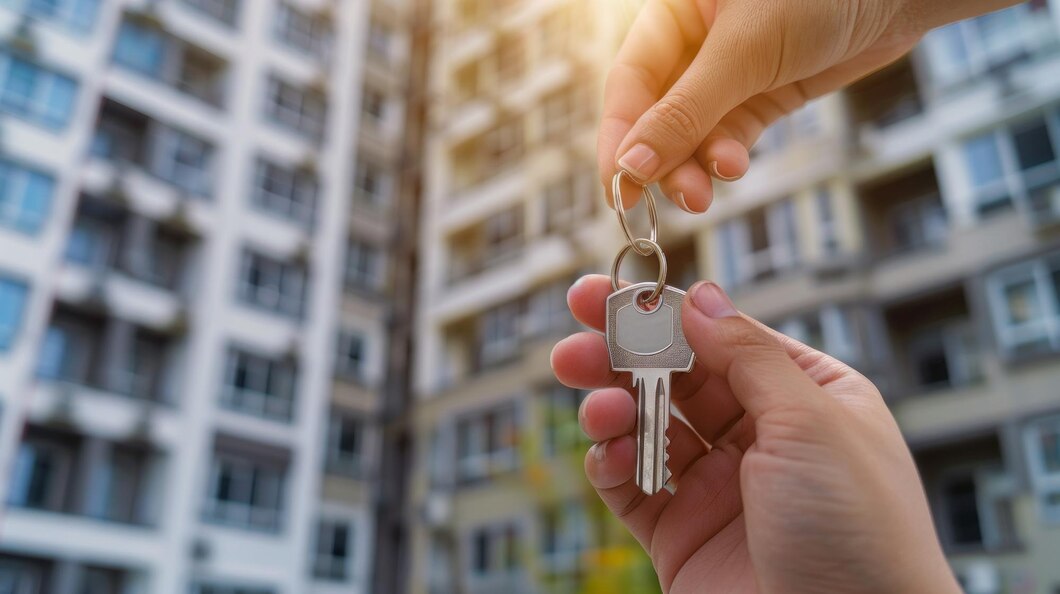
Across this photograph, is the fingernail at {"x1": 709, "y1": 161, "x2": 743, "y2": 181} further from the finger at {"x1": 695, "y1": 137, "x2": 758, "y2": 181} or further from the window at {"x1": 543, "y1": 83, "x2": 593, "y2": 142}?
the window at {"x1": 543, "y1": 83, "x2": 593, "y2": 142}

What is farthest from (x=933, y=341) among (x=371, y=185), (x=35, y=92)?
(x=35, y=92)

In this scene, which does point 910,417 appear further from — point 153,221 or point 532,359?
point 153,221

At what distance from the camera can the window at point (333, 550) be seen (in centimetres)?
2194

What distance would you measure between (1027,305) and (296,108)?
16.9 metres

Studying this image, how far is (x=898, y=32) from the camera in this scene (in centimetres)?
208

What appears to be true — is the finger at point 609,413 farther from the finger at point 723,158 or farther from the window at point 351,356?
the window at point 351,356

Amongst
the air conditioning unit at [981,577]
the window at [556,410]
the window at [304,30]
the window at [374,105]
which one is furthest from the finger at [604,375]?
the window at [374,105]

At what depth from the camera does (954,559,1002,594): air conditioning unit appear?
44.1ft

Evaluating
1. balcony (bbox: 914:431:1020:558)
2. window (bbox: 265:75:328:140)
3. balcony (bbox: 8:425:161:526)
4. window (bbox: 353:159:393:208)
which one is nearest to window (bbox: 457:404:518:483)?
balcony (bbox: 8:425:161:526)

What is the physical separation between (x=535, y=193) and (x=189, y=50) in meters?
8.44

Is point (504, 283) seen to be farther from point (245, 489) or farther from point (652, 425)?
point (652, 425)

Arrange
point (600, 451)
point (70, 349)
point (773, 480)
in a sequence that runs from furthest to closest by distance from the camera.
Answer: point (70, 349)
point (600, 451)
point (773, 480)

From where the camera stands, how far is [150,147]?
20422 mm

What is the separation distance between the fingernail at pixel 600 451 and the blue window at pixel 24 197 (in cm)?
1848
